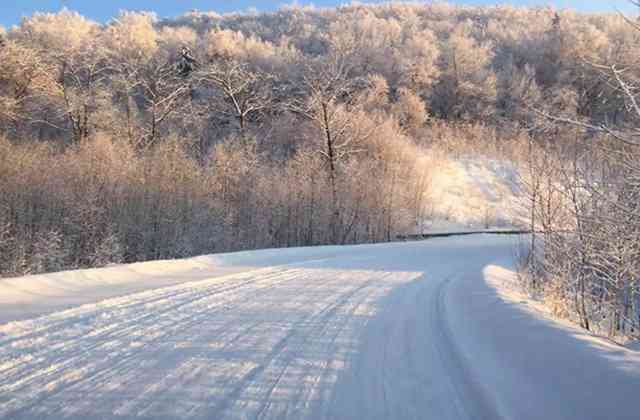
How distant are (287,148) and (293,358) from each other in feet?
95.4

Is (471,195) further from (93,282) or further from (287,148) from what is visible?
(93,282)

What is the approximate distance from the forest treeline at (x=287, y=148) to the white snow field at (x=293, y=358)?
1963mm

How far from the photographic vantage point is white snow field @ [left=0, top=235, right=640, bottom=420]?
3.09 meters

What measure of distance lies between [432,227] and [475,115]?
20.4m

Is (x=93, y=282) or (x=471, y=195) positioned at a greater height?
(x=471, y=195)

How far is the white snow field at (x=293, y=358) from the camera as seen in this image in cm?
309

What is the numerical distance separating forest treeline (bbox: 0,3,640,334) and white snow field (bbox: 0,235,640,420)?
196 centimetres

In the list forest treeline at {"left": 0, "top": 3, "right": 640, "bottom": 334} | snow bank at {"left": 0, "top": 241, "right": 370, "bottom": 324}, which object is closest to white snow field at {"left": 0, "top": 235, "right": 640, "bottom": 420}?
snow bank at {"left": 0, "top": 241, "right": 370, "bottom": 324}

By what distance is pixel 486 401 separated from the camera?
328 cm

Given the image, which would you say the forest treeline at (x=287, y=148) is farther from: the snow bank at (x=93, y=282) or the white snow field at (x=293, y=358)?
the snow bank at (x=93, y=282)

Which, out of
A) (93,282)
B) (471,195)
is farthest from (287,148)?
(93,282)

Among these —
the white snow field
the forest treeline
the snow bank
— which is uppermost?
the forest treeline

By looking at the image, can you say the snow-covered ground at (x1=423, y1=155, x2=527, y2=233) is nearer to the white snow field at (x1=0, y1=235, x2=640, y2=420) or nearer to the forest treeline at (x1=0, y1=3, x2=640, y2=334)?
the forest treeline at (x1=0, y1=3, x2=640, y2=334)

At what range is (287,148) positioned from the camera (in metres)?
32.3
